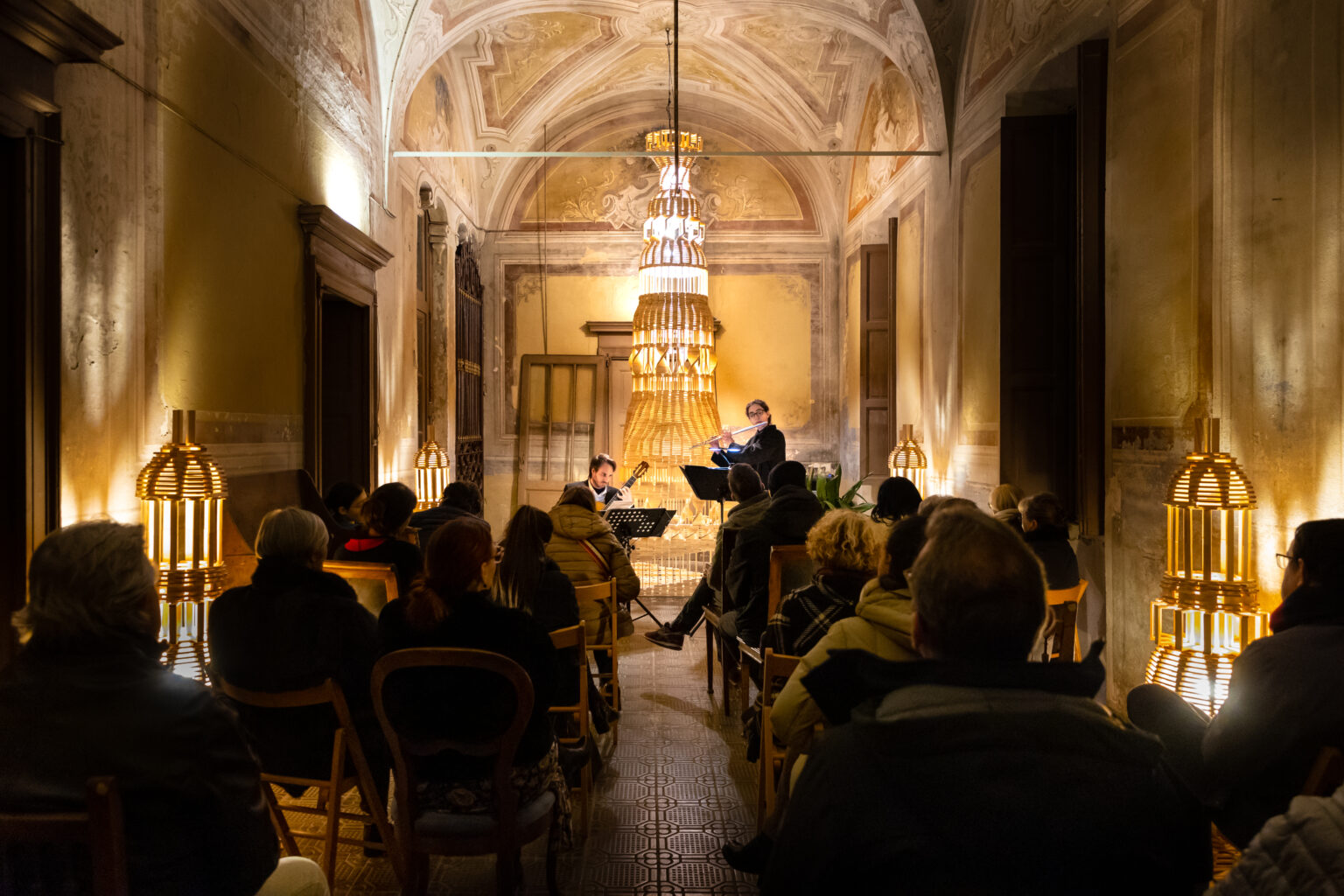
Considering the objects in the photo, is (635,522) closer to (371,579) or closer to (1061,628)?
(371,579)

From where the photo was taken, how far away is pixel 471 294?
38.3 ft

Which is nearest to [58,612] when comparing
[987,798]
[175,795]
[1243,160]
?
[175,795]

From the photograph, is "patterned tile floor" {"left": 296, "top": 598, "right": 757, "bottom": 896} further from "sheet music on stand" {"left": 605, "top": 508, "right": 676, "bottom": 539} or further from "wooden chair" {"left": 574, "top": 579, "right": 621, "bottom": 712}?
"sheet music on stand" {"left": 605, "top": 508, "right": 676, "bottom": 539}

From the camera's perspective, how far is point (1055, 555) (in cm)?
412

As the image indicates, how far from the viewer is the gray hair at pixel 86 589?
158 cm

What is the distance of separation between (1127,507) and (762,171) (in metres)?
8.64

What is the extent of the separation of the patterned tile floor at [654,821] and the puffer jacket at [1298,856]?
1942mm

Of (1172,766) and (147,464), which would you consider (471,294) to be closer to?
(147,464)

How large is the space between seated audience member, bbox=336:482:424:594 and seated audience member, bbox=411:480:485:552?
0.52 metres

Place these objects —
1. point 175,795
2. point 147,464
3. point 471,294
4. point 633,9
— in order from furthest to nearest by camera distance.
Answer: point 471,294
point 633,9
point 147,464
point 175,795

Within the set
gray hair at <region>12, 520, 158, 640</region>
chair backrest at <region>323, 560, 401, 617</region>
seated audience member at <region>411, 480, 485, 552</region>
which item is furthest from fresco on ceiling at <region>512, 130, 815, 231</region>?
gray hair at <region>12, 520, 158, 640</region>

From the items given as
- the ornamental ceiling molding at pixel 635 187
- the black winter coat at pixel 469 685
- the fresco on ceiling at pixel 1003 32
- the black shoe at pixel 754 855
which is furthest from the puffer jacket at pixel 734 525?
the ornamental ceiling molding at pixel 635 187

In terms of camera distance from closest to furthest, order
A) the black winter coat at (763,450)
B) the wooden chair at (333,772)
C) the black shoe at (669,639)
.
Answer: the wooden chair at (333,772), the black shoe at (669,639), the black winter coat at (763,450)

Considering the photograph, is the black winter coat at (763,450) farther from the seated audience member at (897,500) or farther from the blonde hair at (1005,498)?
the seated audience member at (897,500)
